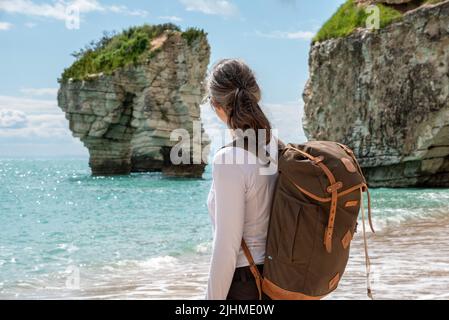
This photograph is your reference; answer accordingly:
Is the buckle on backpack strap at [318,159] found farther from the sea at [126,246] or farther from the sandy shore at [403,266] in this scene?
the sea at [126,246]

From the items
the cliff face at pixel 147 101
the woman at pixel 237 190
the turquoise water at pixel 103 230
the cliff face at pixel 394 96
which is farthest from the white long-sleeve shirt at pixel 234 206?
the cliff face at pixel 147 101

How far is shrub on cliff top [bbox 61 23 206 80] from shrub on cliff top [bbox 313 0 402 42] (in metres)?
13.5

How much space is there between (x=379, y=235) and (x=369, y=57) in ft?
58.1

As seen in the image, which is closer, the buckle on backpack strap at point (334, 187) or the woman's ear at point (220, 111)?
the buckle on backpack strap at point (334, 187)

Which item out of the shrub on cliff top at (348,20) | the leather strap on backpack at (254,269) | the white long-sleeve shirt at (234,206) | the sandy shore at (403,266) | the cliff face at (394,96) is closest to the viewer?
the white long-sleeve shirt at (234,206)

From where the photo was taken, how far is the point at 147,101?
39.8 meters

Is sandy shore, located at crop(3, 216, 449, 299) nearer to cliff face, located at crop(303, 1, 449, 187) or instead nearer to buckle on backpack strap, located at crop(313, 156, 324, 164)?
buckle on backpack strap, located at crop(313, 156, 324, 164)

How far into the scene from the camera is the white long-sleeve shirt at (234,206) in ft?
6.98

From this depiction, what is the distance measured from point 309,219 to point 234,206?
0.95 feet

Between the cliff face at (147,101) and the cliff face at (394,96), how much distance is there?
508 inches
